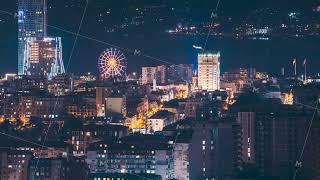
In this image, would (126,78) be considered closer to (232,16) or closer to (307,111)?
(232,16)

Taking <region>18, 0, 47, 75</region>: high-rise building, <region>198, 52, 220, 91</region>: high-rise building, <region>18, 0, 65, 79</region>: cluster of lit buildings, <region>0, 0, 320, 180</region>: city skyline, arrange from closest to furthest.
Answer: <region>0, 0, 320, 180</region>: city skyline
<region>198, 52, 220, 91</region>: high-rise building
<region>18, 0, 47, 75</region>: high-rise building
<region>18, 0, 65, 79</region>: cluster of lit buildings

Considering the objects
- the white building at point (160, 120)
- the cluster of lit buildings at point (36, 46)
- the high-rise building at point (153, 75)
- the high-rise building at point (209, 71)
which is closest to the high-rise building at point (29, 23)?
the cluster of lit buildings at point (36, 46)

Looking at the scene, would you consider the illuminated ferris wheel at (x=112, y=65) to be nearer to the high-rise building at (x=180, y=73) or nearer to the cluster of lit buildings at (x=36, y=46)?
the high-rise building at (x=180, y=73)

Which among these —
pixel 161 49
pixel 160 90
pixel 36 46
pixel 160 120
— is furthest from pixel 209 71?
pixel 160 120

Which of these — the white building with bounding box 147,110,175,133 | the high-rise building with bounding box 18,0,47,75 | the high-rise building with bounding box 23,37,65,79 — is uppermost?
the high-rise building with bounding box 18,0,47,75

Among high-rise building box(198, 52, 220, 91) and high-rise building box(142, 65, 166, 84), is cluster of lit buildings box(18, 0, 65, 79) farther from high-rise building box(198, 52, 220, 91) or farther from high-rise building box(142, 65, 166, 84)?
high-rise building box(198, 52, 220, 91)

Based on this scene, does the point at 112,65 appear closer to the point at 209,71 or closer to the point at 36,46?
the point at 209,71

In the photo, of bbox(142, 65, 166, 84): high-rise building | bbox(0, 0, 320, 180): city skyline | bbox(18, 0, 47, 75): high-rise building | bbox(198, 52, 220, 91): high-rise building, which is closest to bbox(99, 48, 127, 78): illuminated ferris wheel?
bbox(0, 0, 320, 180): city skyline
